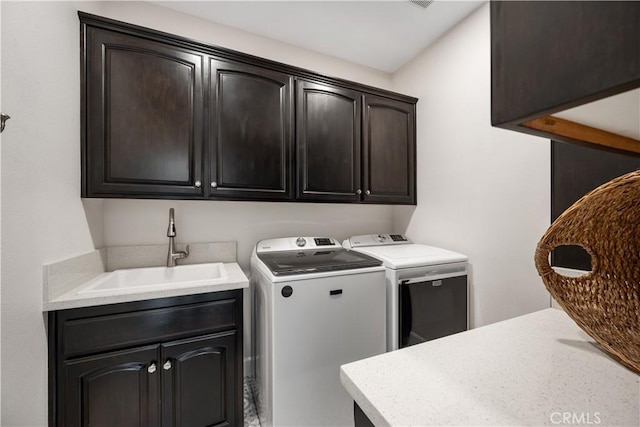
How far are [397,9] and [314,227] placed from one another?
1781 millimetres

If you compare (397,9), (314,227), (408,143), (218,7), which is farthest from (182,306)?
(397,9)

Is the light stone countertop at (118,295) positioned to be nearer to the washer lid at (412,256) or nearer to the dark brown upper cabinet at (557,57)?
the washer lid at (412,256)

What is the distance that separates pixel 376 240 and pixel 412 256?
1.65ft

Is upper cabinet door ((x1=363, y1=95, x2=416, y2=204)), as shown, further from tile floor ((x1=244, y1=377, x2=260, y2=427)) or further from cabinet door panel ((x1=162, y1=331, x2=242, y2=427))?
tile floor ((x1=244, y1=377, x2=260, y2=427))

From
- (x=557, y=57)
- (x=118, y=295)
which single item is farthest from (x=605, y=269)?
(x=118, y=295)

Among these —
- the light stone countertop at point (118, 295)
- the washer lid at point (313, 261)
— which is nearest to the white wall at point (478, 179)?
the washer lid at point (313, 261)

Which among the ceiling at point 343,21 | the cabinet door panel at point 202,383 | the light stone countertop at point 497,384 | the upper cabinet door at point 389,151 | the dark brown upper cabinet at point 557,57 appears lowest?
the cabinet door panel at point 202,383

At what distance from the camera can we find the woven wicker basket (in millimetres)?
483

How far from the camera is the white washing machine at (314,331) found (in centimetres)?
138

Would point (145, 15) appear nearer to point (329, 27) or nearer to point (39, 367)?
point (329, 27)

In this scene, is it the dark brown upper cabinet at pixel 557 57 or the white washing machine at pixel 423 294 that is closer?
the dark brown upper cabinet at pixel 557 57

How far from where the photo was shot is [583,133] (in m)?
0.40

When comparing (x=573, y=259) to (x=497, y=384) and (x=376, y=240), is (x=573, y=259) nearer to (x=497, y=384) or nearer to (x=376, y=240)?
(x=497, y=384)

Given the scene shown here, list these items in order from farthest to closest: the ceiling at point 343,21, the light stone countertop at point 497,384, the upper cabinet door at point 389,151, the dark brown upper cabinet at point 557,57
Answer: the upper cabinet door at point 389,151 < the ceiling at point 343,21 < the light stone countertop at point 497,384 < the dark brown upper cabinet at point 557,57
